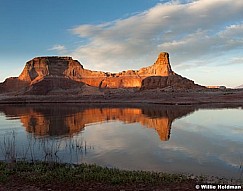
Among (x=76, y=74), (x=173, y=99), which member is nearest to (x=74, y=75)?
(x=76, y=74)

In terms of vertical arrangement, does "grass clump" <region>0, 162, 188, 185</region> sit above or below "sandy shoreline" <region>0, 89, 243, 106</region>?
below

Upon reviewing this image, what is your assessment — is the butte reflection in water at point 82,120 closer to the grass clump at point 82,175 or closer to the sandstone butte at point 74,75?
the grass clump at point 82,175

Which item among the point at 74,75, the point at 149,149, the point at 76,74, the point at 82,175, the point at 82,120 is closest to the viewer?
the point at 82,175

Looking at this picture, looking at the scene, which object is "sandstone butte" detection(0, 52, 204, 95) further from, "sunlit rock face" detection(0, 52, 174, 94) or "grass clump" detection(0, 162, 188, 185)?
"grass clump" detection(0, 162, 188, 185)

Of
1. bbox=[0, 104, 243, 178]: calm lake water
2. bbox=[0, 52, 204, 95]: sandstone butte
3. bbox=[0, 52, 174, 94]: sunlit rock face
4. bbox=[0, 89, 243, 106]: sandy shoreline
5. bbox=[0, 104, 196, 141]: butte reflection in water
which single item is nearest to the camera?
bbox=[0, 104, 243, 178]: calm lake water

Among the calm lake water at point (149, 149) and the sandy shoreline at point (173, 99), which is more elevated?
the sandy shoreline at point (173, 99)

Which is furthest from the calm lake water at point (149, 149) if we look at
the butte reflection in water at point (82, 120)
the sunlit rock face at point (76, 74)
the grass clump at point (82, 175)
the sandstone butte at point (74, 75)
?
the sunlit rock face at point (76, 74)

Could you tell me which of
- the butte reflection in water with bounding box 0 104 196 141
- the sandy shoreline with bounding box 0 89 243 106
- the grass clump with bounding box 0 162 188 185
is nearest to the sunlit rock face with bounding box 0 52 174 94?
the sandy shoreline with bounding box 0 89 243 106

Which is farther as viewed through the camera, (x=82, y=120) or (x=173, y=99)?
(x=173, y=99)

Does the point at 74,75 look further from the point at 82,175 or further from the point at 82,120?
the point at 82,175

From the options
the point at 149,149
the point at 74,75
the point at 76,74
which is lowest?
the point at 149,149

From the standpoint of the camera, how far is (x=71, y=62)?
593 feet

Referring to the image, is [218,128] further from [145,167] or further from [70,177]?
[70,177]

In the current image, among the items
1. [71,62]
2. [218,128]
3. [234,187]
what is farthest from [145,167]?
[71,62]
